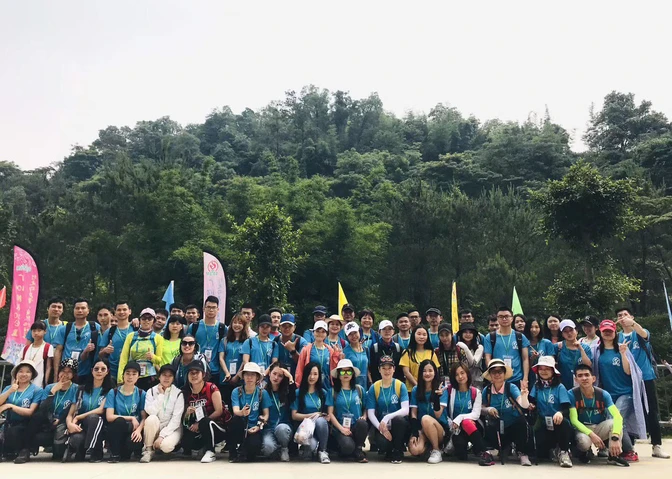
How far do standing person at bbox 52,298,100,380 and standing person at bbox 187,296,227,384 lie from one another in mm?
1085

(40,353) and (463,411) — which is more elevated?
(40,353)

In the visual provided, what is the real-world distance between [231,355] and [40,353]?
6.60 feet

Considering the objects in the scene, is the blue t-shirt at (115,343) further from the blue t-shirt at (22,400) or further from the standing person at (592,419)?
the standing person at (592,419)

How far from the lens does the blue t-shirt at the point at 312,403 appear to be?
5773 millimetres

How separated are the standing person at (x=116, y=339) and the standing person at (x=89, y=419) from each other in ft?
1.29

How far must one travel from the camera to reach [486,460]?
17.8ft

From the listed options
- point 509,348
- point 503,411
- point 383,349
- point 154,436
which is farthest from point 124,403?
point 509,348

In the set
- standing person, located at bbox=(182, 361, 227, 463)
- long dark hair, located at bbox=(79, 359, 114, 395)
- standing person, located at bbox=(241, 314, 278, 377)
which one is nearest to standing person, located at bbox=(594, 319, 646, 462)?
standing person, located at bbox=(241, 314, 278, 377)

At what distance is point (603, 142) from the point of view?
123ft

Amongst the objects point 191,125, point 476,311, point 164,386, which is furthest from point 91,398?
point 191,125

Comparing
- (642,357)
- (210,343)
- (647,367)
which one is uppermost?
(210,343)

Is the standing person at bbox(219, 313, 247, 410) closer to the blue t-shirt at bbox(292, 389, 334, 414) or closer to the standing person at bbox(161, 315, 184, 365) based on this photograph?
the standing person at bbox(161, 315, 184, 365)

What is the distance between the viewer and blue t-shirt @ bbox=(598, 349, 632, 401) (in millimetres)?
5887

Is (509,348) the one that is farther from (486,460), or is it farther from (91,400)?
(91,400)
